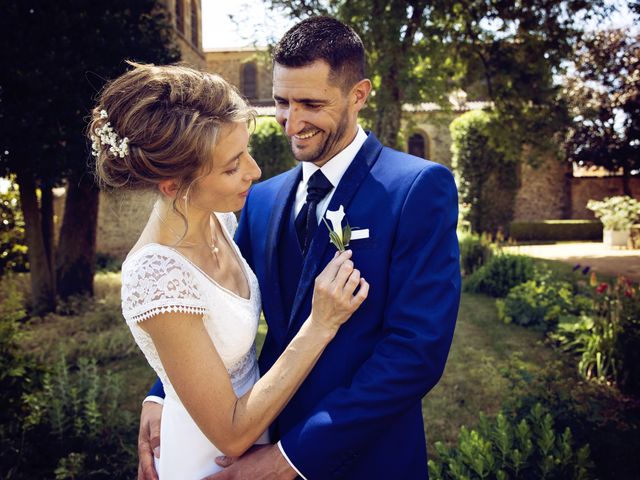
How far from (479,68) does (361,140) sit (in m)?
11.9

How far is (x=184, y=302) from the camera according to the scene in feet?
5.59

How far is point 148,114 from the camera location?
180cm

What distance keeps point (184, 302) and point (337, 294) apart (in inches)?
19.5

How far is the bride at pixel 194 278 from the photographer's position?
1688 mm

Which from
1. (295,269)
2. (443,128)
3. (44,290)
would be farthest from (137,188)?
(443,128)

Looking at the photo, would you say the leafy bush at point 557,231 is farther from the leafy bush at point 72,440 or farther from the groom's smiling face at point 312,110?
the groom's smiling face at point 312,110

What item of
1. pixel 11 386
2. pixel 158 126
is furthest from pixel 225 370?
pixel 11 386

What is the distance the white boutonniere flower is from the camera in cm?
178

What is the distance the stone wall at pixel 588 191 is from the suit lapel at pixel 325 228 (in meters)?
25.5

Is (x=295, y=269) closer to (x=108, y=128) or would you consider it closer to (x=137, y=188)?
(x=137, y=188)

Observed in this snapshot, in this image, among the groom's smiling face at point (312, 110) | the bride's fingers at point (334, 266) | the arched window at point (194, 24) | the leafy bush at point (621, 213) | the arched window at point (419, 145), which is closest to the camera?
the bride's fingers at point (334, 266)

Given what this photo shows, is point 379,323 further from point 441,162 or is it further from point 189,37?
point 441,162

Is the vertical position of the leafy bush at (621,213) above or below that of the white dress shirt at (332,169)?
below

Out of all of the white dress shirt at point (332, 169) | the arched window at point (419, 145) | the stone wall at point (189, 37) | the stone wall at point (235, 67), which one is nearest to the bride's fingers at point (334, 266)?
the white dress shirt at point (332, 169)
